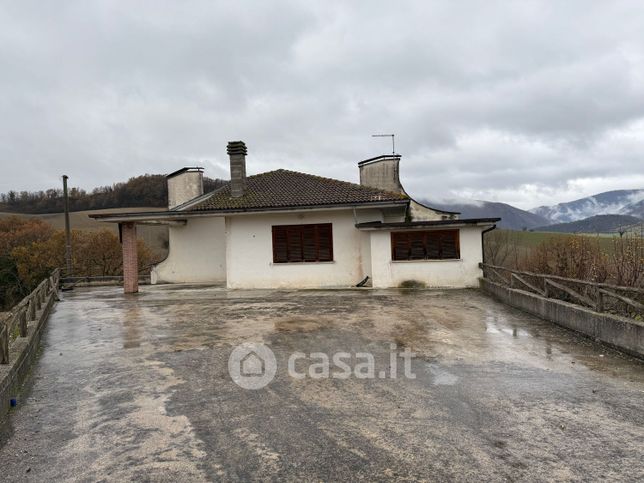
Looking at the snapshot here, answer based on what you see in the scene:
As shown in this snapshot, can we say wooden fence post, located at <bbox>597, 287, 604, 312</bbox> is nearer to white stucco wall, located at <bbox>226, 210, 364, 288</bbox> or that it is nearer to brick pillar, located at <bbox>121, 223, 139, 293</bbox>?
white stucco wall, located at <bbox>226, 210, 364, 288</bbox>

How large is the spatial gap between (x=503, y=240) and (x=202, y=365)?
29802 millimetres

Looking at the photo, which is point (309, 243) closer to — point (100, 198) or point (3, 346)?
point (3, 346)

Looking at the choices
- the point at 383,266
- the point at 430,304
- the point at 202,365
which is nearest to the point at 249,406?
the point at 202,365

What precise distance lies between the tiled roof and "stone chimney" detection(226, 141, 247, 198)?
1.03ft

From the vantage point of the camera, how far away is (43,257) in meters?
43.5

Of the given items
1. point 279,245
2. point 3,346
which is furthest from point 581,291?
point 3,346

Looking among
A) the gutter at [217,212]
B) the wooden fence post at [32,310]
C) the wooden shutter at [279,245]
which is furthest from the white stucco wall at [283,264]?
the wooden fence post at [32,310]

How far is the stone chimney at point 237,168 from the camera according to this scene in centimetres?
1838

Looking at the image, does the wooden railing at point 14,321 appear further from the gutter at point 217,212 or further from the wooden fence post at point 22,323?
the gutter at point 217,212

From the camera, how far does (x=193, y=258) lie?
20219mm

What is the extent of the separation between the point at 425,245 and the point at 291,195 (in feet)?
18.6

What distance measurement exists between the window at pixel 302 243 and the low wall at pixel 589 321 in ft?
24.1

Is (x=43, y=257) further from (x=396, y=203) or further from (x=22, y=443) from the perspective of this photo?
(x=22, y=443)

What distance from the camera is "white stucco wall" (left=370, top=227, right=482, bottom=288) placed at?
51.0ft
